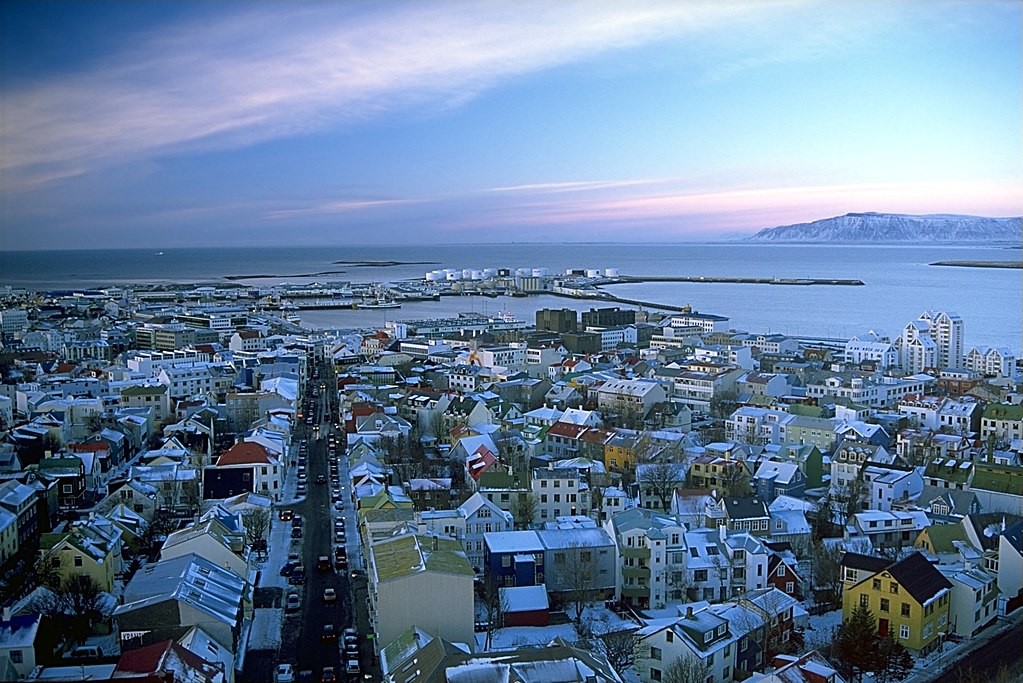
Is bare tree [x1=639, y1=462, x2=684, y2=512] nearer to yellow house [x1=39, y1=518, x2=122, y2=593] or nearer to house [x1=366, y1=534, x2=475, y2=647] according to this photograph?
house [x1=366, y1=534, x2=475, y2=647]

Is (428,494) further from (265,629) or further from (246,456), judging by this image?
(265,629)

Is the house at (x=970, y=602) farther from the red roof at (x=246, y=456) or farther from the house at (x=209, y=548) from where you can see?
the red roof at (x=246, y=456)

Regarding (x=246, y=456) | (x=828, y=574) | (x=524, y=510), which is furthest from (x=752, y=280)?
(x=828, y=574)

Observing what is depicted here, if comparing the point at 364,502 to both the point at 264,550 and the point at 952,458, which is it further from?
the point at 952,458

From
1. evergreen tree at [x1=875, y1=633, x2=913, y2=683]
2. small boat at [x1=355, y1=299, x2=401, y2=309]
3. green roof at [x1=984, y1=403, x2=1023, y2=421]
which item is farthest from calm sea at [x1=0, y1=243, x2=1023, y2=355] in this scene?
evergreen tree at [x1=875, y1=633, x2=913, y2=683]

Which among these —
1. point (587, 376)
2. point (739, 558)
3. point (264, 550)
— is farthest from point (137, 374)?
point (739, 558)
